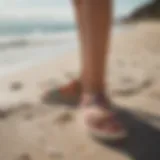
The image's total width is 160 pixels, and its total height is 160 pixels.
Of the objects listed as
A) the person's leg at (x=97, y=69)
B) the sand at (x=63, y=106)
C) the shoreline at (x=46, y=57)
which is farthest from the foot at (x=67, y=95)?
the shoreline at (x=46, y=57)

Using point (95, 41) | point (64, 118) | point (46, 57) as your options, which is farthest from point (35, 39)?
point (95, 41)

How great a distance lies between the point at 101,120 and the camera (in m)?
1.13

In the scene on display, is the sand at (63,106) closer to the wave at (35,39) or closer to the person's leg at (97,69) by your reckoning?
the person's leg at (97,69)

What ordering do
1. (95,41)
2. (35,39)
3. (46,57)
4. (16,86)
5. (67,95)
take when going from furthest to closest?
1. (35,39)
2. (46,57)
3. (16,86)
4. (67,95)
5. (95,41)

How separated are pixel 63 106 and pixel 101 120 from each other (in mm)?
221

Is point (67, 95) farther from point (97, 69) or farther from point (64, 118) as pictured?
point (97, 69)

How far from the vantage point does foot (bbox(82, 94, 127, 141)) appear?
1103 mm

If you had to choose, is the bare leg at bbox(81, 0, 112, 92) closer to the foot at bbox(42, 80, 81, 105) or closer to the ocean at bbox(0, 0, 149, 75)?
the foot at bbox(42, 80, 81, 105)

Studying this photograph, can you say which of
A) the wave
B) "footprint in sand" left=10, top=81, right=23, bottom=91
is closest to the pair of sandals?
"footprint in sand" left=10, top=81, right=23, bottom=91

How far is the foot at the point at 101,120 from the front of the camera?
110 centimetres

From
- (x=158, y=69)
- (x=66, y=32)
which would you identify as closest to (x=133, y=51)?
(x=158, y=69)

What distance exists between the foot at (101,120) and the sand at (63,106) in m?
0.03

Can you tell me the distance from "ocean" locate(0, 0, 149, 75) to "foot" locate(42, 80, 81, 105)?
0.32 m

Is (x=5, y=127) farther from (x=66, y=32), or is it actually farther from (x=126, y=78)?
(x=66, y=32)
